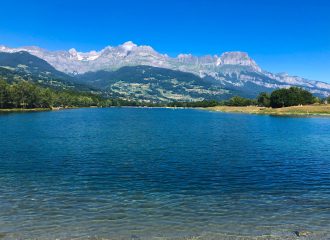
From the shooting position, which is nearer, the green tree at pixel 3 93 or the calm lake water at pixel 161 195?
the calm lake water at pixel 161 195

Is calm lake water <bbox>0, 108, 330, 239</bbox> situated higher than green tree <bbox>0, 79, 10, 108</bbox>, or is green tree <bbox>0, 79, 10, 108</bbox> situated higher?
green tree <bbox>0, 79, 10, 108</bbox>

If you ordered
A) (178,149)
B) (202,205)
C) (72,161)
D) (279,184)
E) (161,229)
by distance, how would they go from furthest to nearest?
1. (178,149)
2. (72,161)
3. (279,184)
4. (202,205)
5. (161,229)

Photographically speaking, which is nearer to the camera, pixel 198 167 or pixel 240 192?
pixel 240 192

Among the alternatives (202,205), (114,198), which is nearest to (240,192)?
(202,205)

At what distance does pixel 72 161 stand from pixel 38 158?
19.7 ft

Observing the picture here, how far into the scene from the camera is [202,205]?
18.6 metres

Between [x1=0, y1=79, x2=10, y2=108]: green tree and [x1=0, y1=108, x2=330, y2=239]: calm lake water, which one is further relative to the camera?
[x1=0, y1=79, x2=10, y2=108]: green tree

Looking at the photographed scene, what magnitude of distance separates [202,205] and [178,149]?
84.3 ft

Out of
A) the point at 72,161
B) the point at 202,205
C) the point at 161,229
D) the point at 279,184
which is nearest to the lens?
the point at 161,229

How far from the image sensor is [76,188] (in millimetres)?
22500

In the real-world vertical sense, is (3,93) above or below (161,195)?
above

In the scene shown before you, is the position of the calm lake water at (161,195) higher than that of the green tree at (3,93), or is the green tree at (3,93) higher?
the green tree at (3,93)

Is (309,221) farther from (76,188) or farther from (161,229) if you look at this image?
(76,188)

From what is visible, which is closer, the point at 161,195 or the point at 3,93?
the point at 161,195
